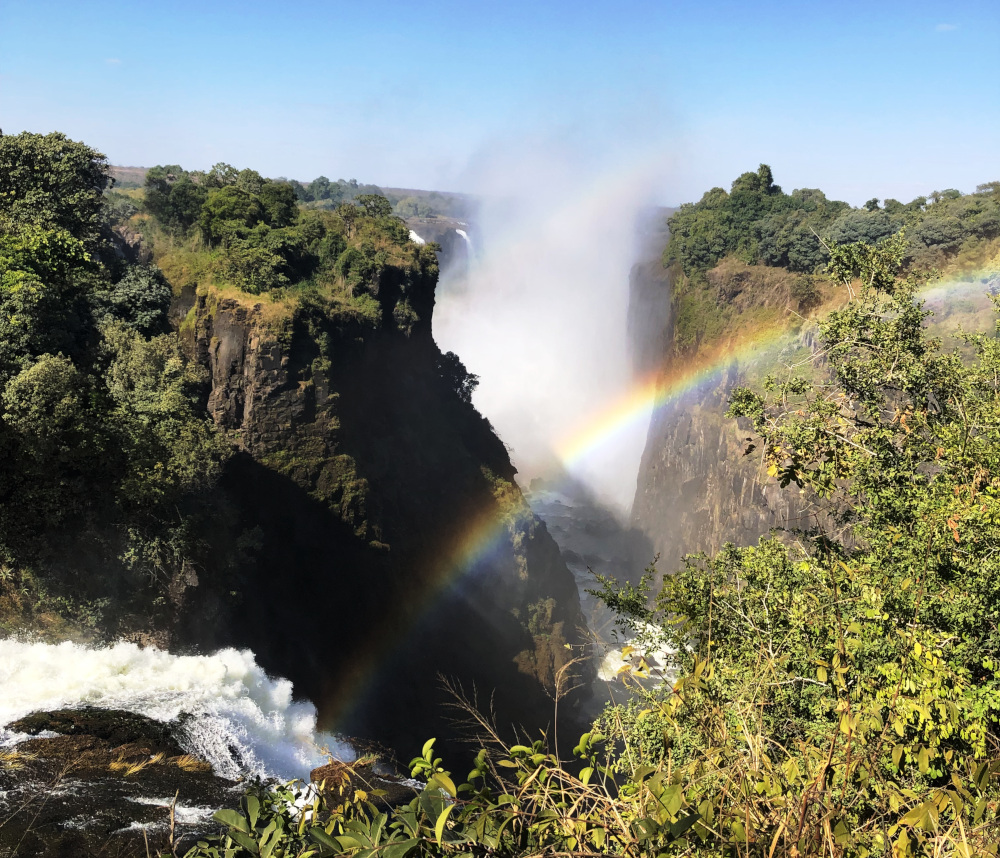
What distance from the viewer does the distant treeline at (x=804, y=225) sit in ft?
125

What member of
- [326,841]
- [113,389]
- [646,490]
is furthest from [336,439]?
[646,490]

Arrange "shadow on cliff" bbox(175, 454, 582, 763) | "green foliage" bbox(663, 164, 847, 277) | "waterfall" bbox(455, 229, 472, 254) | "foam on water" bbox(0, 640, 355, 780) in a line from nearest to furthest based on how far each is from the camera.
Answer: "foam on water" bbox(0, 640, 355, 780) < "shadow on cliff" bbox(175, 454, 582, 763) < "green foliage" bbox(663, 164, 847, 277) < "waterfall" bbox(455, 229, 472, 254)

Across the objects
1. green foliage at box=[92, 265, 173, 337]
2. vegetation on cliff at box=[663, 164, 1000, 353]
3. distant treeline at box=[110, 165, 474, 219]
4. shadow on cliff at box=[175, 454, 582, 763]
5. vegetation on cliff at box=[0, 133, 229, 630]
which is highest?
distant treeline at box=[110, 165, 474, 219]

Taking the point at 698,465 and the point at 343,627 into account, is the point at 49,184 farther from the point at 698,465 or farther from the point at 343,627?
the point at 698,465

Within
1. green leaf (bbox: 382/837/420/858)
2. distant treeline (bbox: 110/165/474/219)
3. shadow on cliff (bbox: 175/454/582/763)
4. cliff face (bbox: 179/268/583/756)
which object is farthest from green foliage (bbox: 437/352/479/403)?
distant treeline (bbox: 110/165/474/219)

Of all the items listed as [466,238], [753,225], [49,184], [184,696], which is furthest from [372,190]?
[184,696]

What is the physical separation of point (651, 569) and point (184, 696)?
1202 centimetres

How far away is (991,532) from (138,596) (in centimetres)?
1909

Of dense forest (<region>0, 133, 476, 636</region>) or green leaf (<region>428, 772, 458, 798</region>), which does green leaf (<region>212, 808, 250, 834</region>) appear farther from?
dense forest (<region>0, 133, 476, 636</region>)

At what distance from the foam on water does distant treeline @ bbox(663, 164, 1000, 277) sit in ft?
103

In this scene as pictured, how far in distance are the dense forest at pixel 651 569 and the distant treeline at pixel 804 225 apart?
0.50 m

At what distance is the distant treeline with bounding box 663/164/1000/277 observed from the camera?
38219 millimetres

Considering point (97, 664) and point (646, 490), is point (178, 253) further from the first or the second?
point (646, 490)

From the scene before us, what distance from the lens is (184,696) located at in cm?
1636
